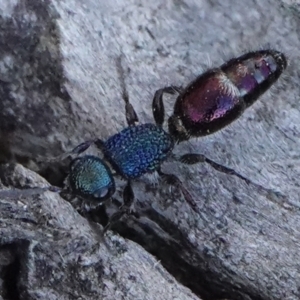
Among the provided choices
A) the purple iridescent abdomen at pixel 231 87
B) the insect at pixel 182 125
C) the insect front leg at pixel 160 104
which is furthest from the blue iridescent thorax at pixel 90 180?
the purple iridescent abdomen at pixel 231 87

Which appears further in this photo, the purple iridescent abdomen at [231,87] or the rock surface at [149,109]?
the purple iridescent abdomen at [231,87]

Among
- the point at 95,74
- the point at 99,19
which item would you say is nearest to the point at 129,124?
the point at 95,74

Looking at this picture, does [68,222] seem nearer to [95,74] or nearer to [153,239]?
[153,239]

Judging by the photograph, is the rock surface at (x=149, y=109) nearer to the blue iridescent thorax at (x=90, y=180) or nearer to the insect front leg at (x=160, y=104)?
the insect front leg at (x=160, y=104)

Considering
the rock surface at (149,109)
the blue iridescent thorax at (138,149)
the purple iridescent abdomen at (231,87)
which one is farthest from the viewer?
the blue iridescent thorax at (138,149)

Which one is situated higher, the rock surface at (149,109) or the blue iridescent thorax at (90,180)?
the rock surface at (149,109)

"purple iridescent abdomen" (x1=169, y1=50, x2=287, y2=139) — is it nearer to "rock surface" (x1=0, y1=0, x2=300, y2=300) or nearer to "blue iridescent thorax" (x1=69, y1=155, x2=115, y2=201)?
"rock surface" (x1=0, y1=0, x2=300, y2=300)

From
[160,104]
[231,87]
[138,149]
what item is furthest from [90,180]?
[231,87]
